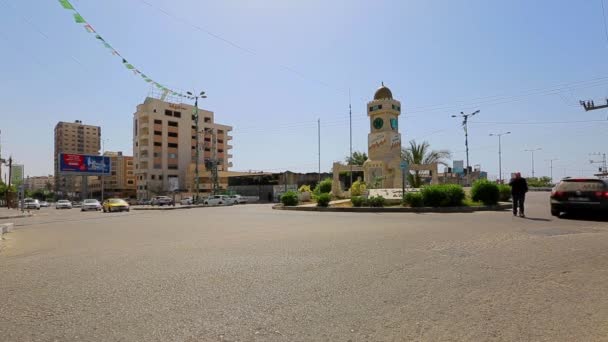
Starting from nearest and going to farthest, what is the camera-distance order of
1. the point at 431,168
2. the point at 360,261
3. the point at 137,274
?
the point at 137,274 → the point at 360,261 → the point at 431,168

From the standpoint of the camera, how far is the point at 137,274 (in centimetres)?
595

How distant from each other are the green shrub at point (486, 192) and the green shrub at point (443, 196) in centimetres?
86

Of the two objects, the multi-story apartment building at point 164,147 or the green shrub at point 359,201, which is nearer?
the green shrub at point 359,201

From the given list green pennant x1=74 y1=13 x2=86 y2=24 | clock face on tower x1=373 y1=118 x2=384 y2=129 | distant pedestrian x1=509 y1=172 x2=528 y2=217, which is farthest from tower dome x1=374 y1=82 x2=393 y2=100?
green pennant x1=74 y1=13 x2=86 y2=24

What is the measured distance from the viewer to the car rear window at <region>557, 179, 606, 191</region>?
513 inches

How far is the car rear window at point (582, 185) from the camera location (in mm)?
13039

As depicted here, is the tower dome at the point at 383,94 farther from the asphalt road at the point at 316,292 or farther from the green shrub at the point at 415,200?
the asphalt road at the point at 316,292

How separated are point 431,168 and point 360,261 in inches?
1259

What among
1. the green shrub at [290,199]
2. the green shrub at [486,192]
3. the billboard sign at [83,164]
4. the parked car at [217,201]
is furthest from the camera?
the billboard sign at [83,164]

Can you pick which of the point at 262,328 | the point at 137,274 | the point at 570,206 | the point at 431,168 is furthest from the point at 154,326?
the point at 431,168

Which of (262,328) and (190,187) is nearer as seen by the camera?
(262,328)

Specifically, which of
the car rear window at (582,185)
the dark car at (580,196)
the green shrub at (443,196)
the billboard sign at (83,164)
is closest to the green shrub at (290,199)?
the green shrub at (443,196)

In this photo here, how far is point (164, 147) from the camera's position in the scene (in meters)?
86.3

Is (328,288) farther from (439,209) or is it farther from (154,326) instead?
(439,209)
